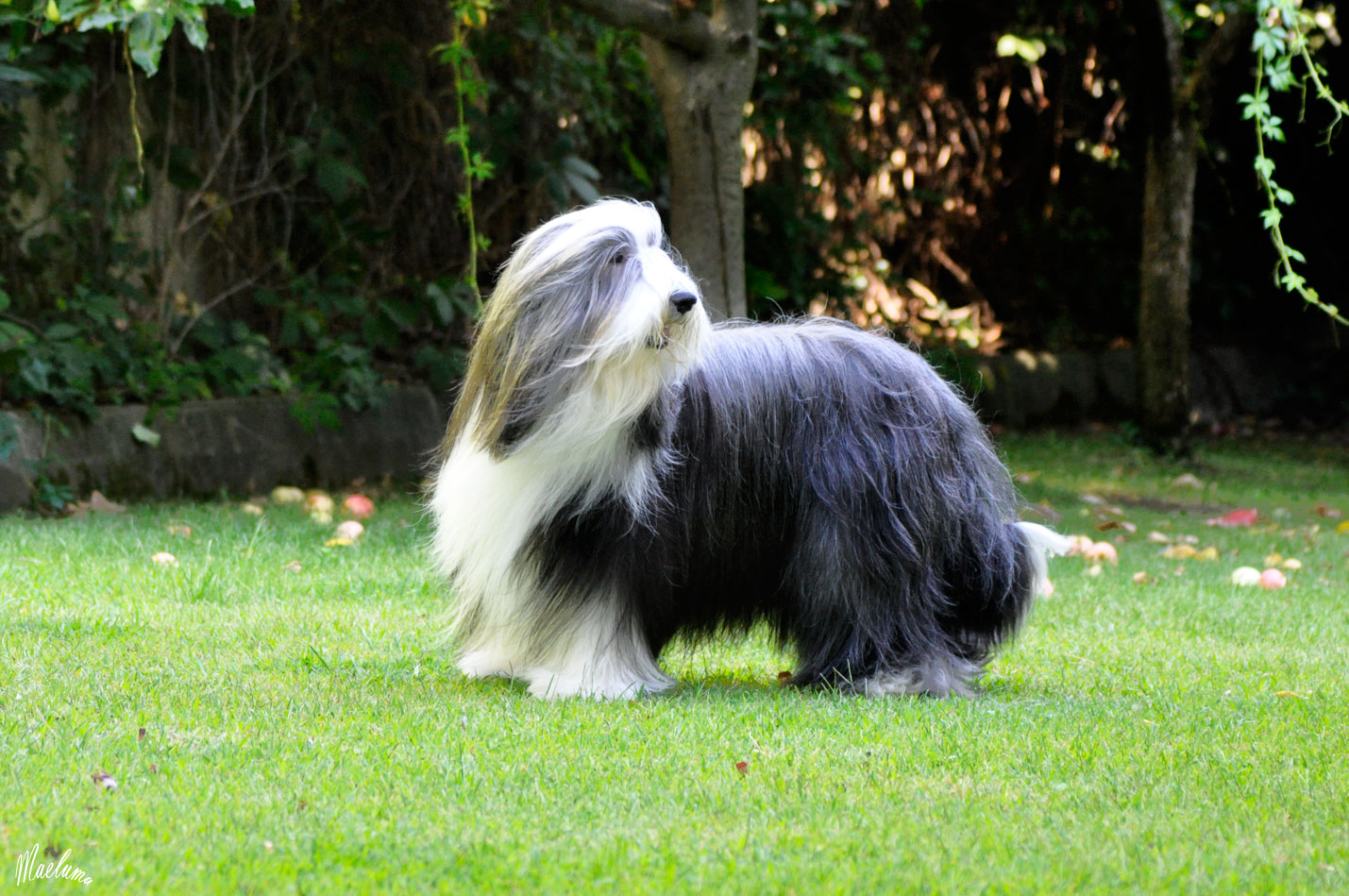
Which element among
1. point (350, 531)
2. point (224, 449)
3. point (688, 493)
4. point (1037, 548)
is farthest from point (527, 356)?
point (224, 449)

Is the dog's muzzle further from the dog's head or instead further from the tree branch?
the tree branch

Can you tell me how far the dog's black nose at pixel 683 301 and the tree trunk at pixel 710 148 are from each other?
348 centimetres

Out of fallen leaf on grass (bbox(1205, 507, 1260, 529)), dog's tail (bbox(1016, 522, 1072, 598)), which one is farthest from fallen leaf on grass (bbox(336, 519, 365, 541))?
fallen leaf on grass (bbox(1205, 507, 1260, 529))

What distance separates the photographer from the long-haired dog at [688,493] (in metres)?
3.42

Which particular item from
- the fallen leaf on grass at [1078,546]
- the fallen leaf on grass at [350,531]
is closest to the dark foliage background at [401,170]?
the fallen leaf on grass at [350,531]

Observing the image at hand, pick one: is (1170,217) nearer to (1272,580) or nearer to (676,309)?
(1272,580)

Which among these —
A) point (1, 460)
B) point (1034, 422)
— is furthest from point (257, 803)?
point (1034, 422)

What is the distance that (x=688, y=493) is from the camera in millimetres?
3631

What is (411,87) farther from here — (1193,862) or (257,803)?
(1193,862)

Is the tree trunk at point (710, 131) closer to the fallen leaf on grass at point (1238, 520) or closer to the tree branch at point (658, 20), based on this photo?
the tree branch at point (658, 20)

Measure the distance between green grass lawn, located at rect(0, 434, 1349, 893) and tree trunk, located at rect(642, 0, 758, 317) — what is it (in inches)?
98.8

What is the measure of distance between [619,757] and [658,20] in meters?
4.36

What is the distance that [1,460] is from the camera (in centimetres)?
626

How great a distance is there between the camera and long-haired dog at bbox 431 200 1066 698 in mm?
3416
